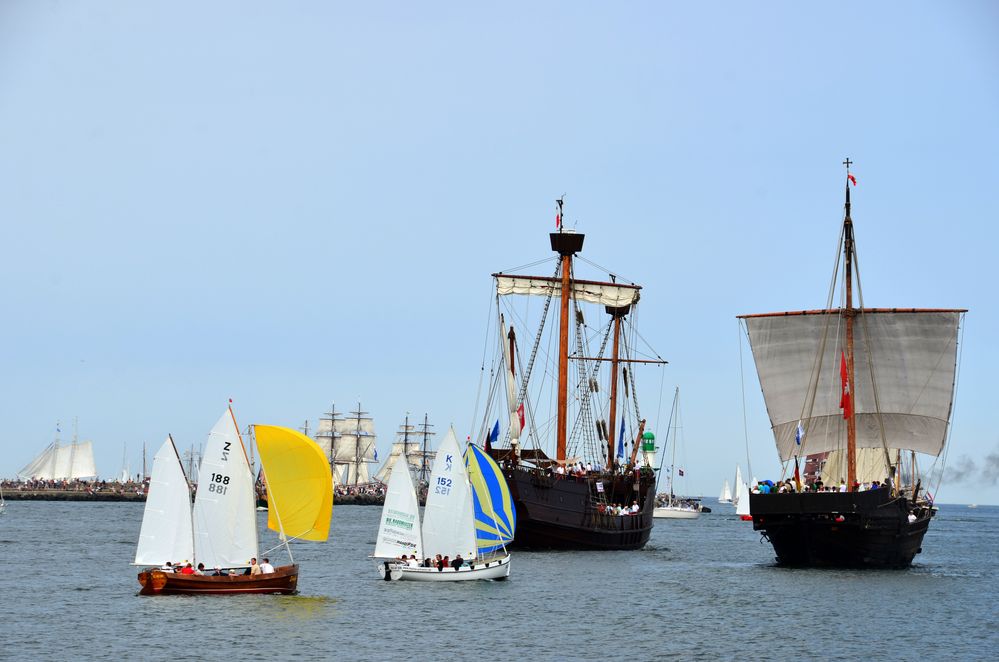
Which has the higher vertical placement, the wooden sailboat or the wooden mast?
the wooden mast

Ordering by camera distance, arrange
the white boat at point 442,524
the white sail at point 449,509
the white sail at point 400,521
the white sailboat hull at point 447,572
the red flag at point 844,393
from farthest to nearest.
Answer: the red flag at point 844,393, the white sailboat hull at point 447,572, the white sail at point 449,509, the white boat at point 442,524, the white sail at point 400,521

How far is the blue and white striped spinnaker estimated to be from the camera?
6381 centimetres

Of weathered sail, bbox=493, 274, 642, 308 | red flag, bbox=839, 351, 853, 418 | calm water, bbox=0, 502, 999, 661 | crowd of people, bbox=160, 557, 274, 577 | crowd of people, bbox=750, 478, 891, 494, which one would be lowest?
calm water, bbox=0, 502, 999, 661

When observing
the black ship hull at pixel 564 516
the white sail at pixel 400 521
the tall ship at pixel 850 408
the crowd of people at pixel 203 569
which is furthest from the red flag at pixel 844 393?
the crowd of people at pixel 203 569

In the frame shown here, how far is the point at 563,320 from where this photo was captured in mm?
93312

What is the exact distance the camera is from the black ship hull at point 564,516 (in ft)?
264

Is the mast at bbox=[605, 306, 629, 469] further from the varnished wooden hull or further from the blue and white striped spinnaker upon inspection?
the varnished wooden hull

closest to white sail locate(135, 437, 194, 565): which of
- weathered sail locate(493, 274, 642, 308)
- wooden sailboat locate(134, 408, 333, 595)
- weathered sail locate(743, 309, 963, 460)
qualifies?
wooden sailboat locate(134, 408, 333, 595)

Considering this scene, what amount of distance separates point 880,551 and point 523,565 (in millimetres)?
19370

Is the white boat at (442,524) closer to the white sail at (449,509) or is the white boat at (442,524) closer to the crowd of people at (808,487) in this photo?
the white sail at (449,509)

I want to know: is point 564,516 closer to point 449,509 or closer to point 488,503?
point 488,503

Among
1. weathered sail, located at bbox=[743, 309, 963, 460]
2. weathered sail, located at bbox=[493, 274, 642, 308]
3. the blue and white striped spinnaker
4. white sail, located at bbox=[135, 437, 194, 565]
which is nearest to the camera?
white sail, located at bbox=[135, 437, 194, 565]

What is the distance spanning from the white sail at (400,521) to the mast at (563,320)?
93.8ft

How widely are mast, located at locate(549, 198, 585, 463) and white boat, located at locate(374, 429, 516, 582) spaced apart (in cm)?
2629
